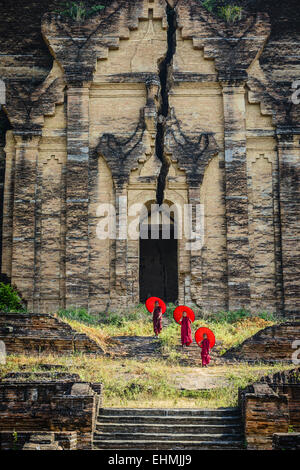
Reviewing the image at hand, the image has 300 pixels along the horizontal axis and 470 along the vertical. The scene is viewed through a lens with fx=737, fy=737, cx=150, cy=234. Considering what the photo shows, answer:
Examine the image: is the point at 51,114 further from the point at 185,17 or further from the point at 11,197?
the point at 185,17

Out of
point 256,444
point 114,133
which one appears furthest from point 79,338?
point 114,133

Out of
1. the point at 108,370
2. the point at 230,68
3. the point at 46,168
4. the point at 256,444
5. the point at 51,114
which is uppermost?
the point at 230,68

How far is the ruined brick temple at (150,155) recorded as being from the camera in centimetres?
2405

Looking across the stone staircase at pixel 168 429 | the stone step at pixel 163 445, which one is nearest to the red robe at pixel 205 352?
the stone staircase at pixel 168 429

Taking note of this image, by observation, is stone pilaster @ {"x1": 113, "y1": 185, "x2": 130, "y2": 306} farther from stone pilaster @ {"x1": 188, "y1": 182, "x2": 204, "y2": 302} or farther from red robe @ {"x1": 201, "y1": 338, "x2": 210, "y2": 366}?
red robe @ {"x1": 201, "y1": 338, "x2": 210, "y2": 366}

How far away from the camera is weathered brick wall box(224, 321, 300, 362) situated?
61.1 feet

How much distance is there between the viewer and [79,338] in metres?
18.8

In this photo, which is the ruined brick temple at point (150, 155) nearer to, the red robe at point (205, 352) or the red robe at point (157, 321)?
the red robe at point (157, 321)

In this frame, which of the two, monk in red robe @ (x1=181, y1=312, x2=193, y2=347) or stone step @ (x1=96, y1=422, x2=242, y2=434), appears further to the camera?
monk in red robe @ (x1=181, y1=312, x2=193, y2=347)

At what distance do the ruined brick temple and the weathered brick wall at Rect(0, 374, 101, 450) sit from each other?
10.4 meters

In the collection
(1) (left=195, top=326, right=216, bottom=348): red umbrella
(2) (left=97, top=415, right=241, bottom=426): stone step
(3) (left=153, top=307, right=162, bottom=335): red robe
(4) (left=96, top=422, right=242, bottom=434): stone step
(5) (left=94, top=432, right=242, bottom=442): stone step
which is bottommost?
(5) (left=94, top=432, right=242, bottom=442): stone step

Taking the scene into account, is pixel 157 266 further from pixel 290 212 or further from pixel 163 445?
pixel 163 445

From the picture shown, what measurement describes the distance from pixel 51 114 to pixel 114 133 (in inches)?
88.4

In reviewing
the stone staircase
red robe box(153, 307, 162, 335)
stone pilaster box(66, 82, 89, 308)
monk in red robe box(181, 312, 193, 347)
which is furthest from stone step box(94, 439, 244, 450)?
stone pilaster box(66, 82, 89, 308)
